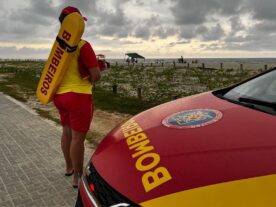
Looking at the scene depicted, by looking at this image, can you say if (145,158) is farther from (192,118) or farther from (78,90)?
(78,90)

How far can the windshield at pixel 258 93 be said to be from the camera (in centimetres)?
257

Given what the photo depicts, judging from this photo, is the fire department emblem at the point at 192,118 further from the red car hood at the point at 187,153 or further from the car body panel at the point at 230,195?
the car body panel at the point at 230,195

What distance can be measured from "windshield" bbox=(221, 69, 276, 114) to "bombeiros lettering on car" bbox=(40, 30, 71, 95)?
5.76ft

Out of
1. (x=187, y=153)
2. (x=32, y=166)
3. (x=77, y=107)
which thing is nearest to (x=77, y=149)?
(x=77, y=107)

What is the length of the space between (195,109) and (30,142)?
180 inches

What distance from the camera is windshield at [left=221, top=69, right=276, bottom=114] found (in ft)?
8.45

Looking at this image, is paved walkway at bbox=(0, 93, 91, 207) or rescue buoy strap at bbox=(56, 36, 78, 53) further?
paved walkway at bbox=(0, 93, 91, 207)

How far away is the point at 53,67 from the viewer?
13.4ft

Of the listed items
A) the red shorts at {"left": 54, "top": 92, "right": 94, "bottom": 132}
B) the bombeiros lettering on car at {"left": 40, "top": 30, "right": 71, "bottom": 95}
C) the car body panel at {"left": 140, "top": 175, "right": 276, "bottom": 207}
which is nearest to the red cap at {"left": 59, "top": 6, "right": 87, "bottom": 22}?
the bombeiros lettering on car at {"left": 40, "top": 30, "right": 71, "bottom": 95}

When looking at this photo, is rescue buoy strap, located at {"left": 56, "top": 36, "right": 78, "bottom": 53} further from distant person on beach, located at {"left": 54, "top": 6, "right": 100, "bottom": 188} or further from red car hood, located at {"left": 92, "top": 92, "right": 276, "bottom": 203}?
red car hood, located at {"left": 92, "top": 92, "right": 276, "bottom": 203}

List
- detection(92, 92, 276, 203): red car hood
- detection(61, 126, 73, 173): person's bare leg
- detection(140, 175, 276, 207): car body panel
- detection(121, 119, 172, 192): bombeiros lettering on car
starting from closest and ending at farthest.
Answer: detection(140, 175, 276, 207): car body panel
detection(92, 92, 276, 203): red car hood
detection(121, 119, 172, 192): bombeiros lettering on car
detection(61, 126, 73, 173): person's bare leg

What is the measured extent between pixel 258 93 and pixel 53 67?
7.06ft

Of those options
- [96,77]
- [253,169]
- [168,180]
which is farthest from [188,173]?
[96,77]

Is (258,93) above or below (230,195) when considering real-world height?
above
